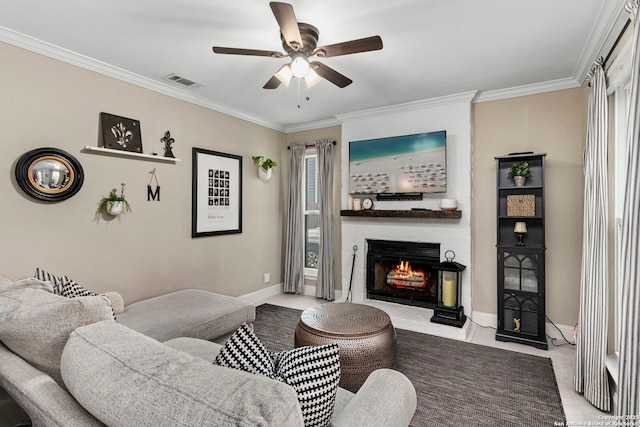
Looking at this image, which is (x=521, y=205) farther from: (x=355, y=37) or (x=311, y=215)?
(x=311, y=215)

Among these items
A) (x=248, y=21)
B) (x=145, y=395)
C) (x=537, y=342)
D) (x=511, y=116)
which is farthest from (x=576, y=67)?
(x=145, y=395)

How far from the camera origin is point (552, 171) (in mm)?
3467

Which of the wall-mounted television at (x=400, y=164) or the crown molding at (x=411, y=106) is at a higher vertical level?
the crown molding at (x=411, y=106)

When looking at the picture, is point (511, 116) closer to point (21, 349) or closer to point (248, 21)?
point (248, 21)

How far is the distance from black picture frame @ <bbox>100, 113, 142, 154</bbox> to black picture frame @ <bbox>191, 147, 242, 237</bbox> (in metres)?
0.67

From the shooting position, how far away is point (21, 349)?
1312 mm

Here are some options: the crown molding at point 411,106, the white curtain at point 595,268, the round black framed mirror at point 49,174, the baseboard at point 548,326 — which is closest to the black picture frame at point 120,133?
the round black framed mirror at point 49,174

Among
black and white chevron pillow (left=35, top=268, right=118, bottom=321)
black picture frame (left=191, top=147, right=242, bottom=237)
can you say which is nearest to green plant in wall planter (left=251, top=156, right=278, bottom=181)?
black picture frame (left=191, top=147, right=242, bottom=237)

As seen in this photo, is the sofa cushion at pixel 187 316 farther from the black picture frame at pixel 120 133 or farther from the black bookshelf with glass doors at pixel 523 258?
the black bookshelf with glass doors at pixel 523 258

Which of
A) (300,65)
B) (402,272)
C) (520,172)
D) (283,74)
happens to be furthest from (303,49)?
(402,272)

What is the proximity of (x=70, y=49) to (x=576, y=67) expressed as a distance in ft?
14.4

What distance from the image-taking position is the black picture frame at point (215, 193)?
3.93 meters

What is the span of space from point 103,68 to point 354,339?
125 inches

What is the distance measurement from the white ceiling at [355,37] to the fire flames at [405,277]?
212cm
